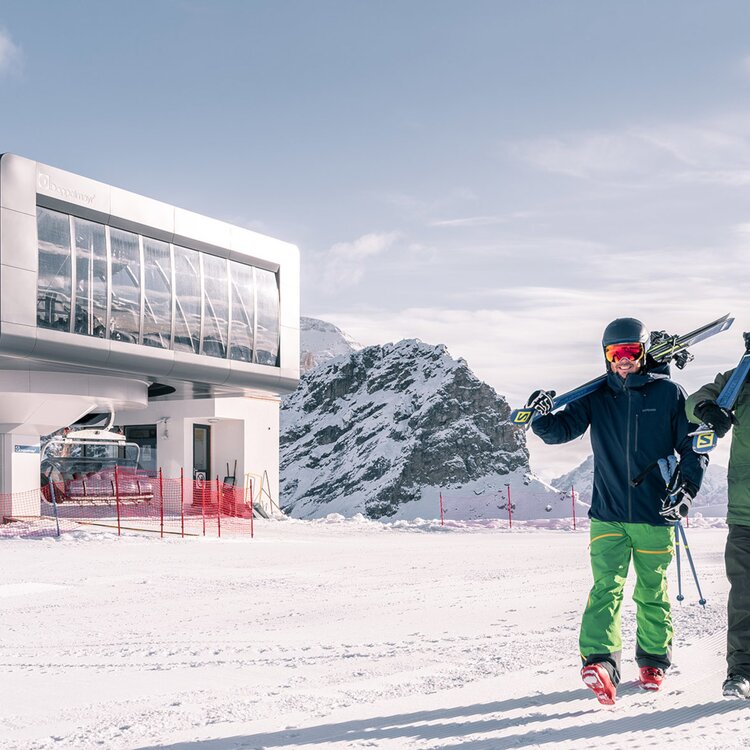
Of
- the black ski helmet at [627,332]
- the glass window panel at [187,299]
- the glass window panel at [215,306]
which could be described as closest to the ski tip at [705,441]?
the black ski helmet at [627,332]

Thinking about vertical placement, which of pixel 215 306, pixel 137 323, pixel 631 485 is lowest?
pixel 631 485

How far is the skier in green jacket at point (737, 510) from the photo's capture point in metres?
4.79

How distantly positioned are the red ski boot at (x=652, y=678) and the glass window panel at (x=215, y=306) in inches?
1090

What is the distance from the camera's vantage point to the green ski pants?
4.90 metres

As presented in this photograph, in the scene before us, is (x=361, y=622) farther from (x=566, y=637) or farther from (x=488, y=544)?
(x=488, y=544)

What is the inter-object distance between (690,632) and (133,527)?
1946 cm

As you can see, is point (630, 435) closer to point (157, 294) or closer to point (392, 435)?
point (157, 294)

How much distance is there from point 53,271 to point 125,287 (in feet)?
8.59

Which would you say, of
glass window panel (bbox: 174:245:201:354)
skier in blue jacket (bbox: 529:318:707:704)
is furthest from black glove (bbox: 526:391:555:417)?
glass window panel (bbox: 174:245:201:354)

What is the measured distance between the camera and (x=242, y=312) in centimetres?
3328

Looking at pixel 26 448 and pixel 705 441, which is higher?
pixel 26 448

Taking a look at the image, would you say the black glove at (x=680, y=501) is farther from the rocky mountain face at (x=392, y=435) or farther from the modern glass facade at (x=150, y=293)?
the rocky mountain face at (x=392, y=435)

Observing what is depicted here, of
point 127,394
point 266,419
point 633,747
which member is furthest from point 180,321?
point 633,747

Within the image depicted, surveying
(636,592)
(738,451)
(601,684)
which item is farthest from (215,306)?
(601,684)
